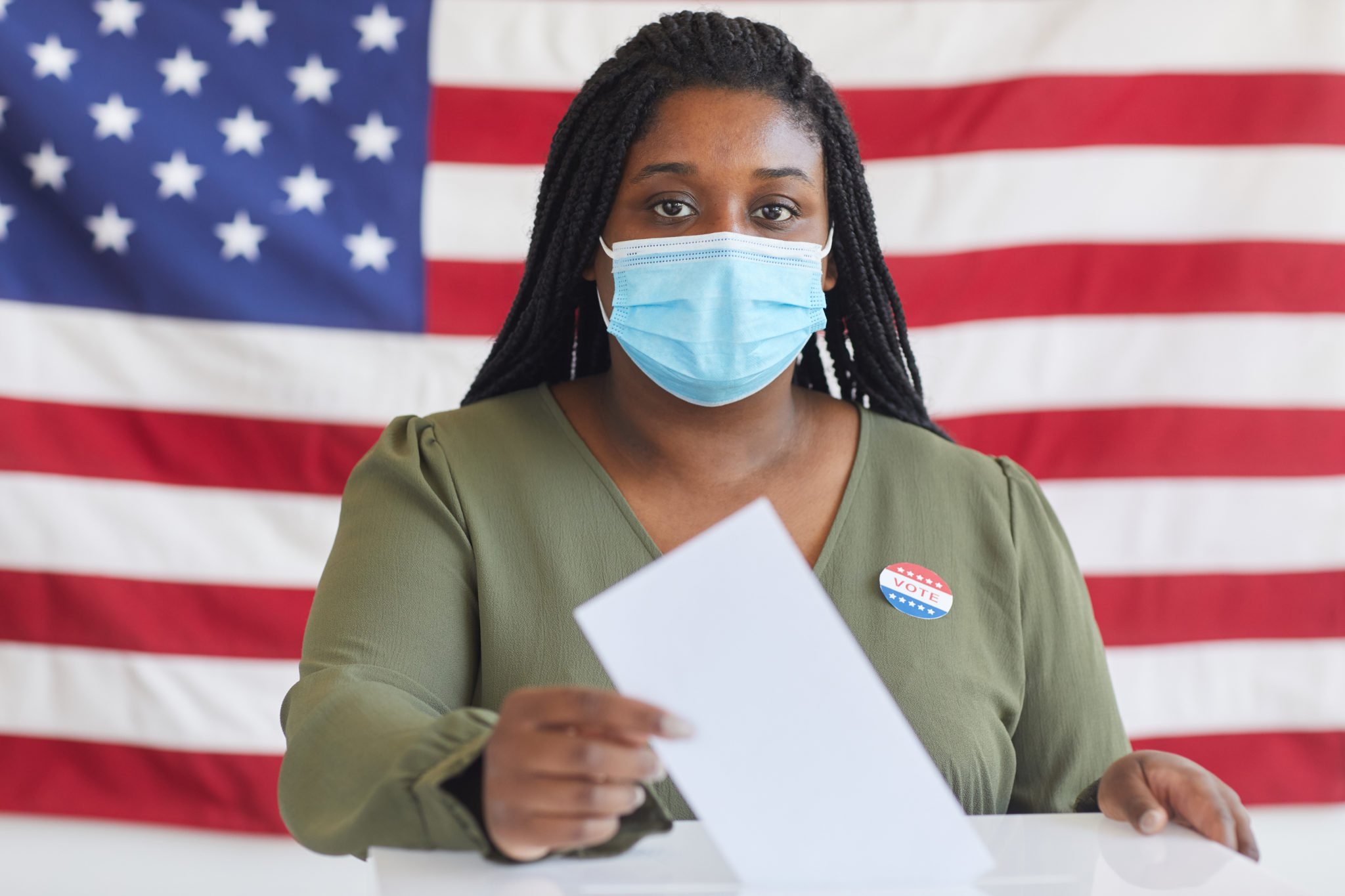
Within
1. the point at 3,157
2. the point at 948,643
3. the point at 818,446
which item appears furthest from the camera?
the point at 3,157

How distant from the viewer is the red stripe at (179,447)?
2244 mm

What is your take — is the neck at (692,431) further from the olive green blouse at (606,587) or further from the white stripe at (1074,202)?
the white stripe at (1074,202)

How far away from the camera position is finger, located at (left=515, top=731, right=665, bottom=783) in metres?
0.76

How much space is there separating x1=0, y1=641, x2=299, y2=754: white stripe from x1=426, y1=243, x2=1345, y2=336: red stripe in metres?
0.94

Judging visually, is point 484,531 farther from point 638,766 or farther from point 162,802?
point 162,802

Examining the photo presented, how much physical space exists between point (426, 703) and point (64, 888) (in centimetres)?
159

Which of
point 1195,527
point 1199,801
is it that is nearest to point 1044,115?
point 1195,527

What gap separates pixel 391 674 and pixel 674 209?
0.61 metres

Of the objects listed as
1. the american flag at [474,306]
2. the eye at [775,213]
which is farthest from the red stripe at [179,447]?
the eye at [775,213]

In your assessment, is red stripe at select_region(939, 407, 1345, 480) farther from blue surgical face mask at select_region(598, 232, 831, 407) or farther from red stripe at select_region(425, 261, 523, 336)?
blue surgical face mask at select_region(598, 232, 831, 407)

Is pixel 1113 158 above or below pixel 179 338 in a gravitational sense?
above

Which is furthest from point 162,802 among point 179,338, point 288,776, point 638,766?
point 638,766

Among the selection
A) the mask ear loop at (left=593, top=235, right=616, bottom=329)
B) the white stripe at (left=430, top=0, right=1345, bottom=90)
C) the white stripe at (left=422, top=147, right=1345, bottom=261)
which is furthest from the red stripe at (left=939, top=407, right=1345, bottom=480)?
the mask ear loop at (left=593, top=235, right=616, bottom=329)

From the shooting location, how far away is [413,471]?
1310mm
